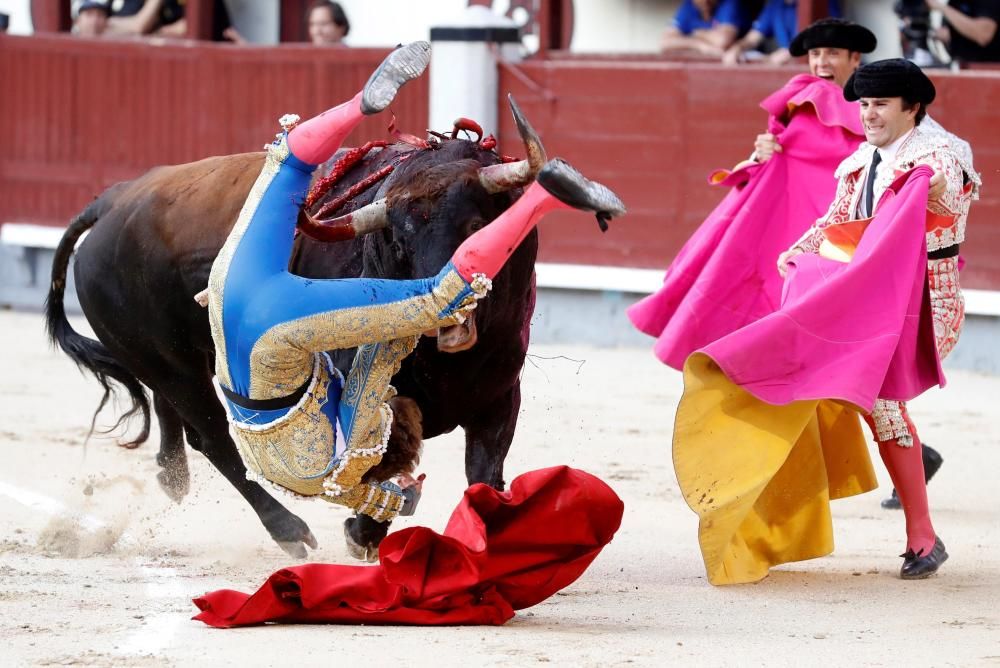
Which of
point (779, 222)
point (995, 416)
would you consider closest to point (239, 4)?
point (995, 416)

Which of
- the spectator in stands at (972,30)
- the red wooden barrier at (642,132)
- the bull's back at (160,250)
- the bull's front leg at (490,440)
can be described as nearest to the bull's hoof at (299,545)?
the bull's front leg at (490,440)

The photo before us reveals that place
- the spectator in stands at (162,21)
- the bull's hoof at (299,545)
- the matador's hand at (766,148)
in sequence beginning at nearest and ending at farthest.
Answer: the bull's hoof at (299,545) → the matador's hand at (766,148) → the spectator in stands at (162,21)

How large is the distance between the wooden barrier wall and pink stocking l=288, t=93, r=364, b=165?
5.18m

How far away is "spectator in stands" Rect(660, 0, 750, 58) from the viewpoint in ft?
30.5

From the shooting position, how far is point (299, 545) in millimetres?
4555

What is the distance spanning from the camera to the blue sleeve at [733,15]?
30.5 ft

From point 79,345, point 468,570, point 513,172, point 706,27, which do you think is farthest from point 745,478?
point 706,27

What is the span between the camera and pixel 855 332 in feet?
13.2

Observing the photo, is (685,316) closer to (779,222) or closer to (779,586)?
(779,222)

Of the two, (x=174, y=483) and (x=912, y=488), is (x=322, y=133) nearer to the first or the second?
(x=912, y=488)

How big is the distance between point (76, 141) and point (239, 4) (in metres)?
1.70

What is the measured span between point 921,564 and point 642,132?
203 inches

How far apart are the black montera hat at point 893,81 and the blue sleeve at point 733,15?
17.1 ft

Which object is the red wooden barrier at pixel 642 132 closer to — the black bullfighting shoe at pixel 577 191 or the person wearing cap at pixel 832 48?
the person wearing cap at pixel 832 48
